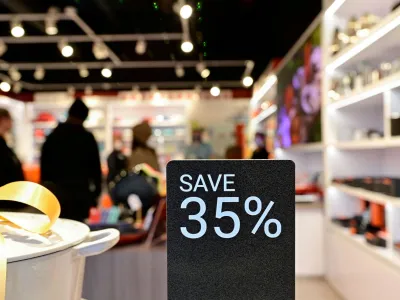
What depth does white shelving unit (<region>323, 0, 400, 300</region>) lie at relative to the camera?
3014mm

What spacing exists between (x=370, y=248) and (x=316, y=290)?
1137 millimetres

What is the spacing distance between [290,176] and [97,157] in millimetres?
2722

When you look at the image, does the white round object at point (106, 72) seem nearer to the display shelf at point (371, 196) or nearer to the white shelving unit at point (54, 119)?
the white shelving unit at point (54, 119)

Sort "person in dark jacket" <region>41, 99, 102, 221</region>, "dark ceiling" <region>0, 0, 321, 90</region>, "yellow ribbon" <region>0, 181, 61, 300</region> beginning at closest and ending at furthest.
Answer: "yellow ribbon" <region>0, 181, 61, 300</region> → "person in dark jacket" <region>41, 99, 102, 221</region> → "dark ceiling" <region>0, 0, 321, 90</region>

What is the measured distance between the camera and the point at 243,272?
2.85 ft

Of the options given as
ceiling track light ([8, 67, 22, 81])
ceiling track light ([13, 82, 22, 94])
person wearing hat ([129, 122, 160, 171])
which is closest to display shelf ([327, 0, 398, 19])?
person wearing hat ([129, 122, 160, 171])

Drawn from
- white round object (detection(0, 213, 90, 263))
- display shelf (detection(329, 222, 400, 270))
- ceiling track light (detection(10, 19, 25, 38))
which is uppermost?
ceiling track light (detection(10, 19, 25, 38))

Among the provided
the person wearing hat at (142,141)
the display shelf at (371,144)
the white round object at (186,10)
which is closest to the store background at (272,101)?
the display shelf at (371,144)

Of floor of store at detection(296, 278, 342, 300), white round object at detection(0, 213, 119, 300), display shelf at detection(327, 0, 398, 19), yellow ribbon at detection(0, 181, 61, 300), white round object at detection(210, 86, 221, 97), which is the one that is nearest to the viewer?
white round object at detection(0, 213, 119, 300)

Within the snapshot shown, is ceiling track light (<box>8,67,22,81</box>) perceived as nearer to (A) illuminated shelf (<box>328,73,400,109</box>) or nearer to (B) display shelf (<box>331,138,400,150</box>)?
(A) illuminated shelf (<box>328,73,400,109</box>)

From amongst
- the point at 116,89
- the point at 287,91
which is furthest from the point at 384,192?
the point at 116,89

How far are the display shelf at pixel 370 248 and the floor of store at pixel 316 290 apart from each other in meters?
0.55

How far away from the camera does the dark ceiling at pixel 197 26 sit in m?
6.23

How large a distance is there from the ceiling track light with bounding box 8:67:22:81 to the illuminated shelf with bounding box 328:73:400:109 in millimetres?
8161
